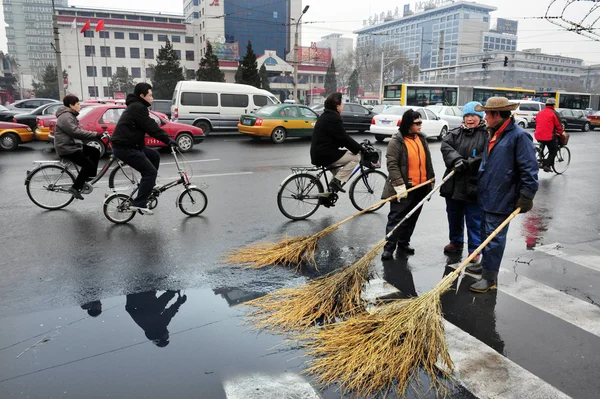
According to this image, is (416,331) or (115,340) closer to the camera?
(416,331)

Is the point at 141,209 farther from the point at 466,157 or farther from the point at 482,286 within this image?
the point at 482,286

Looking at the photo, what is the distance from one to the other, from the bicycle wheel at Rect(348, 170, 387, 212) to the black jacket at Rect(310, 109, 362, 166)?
0.79 meters

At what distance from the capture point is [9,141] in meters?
14.2

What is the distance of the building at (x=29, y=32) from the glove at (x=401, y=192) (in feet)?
473

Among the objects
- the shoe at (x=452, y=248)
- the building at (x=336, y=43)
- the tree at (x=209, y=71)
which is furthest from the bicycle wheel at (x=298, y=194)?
the building at (x=336, y=43)

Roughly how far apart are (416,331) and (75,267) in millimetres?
3716

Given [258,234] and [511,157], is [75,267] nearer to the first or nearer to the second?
[258,234]

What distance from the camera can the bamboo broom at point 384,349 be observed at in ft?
9.74

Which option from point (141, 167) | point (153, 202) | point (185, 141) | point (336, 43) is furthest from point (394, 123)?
point (336, 43)

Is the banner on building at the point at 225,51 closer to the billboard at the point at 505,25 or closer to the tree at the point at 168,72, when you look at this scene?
the tree at the point at 168,72

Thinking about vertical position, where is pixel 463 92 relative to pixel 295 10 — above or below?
below

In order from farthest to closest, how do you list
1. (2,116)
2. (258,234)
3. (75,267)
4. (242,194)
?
(2,116) → (242,194) → (258,234) → (75,267)

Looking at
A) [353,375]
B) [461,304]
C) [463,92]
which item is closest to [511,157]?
[461,304]

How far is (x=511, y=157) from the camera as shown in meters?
4.27
